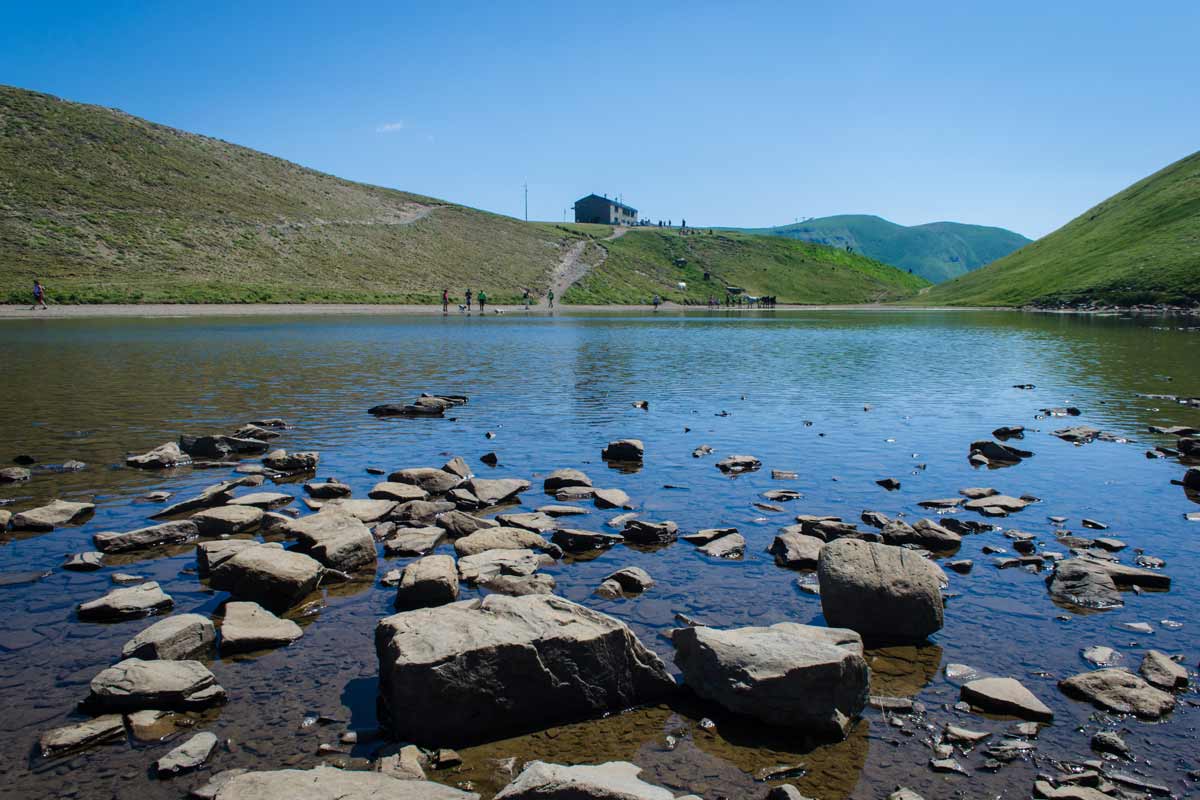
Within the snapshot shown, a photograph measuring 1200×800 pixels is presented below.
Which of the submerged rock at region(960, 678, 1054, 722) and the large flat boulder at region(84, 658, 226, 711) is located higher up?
the large flat boulder at region(84, 658, 226, 711)

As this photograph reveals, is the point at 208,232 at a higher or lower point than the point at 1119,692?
higher

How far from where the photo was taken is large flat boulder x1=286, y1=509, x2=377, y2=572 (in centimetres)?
1251

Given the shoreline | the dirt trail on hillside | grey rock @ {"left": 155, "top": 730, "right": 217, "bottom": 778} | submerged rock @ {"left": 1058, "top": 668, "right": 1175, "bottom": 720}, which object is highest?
the dirt trail on hillside

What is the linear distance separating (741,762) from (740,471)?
12082 millimetres

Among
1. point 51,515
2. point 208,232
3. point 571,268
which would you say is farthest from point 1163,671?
point 571,268

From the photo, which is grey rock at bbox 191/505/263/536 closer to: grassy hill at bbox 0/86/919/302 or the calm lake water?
the calm lake water

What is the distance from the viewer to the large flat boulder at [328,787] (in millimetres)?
6355

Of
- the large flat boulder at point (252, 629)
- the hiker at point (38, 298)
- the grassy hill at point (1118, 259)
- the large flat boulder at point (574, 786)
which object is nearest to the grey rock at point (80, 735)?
the large flat boulder at point (252, 629)

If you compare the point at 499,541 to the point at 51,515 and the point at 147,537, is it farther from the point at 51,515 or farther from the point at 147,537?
the point at 51,515

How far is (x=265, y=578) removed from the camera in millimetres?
A: 11188

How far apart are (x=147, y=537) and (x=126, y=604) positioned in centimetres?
315

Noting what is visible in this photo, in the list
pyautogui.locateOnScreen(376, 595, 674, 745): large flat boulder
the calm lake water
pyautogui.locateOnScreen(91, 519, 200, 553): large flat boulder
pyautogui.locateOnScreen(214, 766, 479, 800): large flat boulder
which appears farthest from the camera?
pyautogui.locateOnScreen(91, 519, 200, 553): large flat boulder

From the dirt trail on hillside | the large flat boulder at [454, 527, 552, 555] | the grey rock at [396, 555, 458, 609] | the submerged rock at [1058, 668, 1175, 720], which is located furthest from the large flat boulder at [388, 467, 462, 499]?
the dirt trail on hillside

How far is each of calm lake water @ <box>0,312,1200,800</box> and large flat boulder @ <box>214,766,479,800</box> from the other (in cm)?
80
